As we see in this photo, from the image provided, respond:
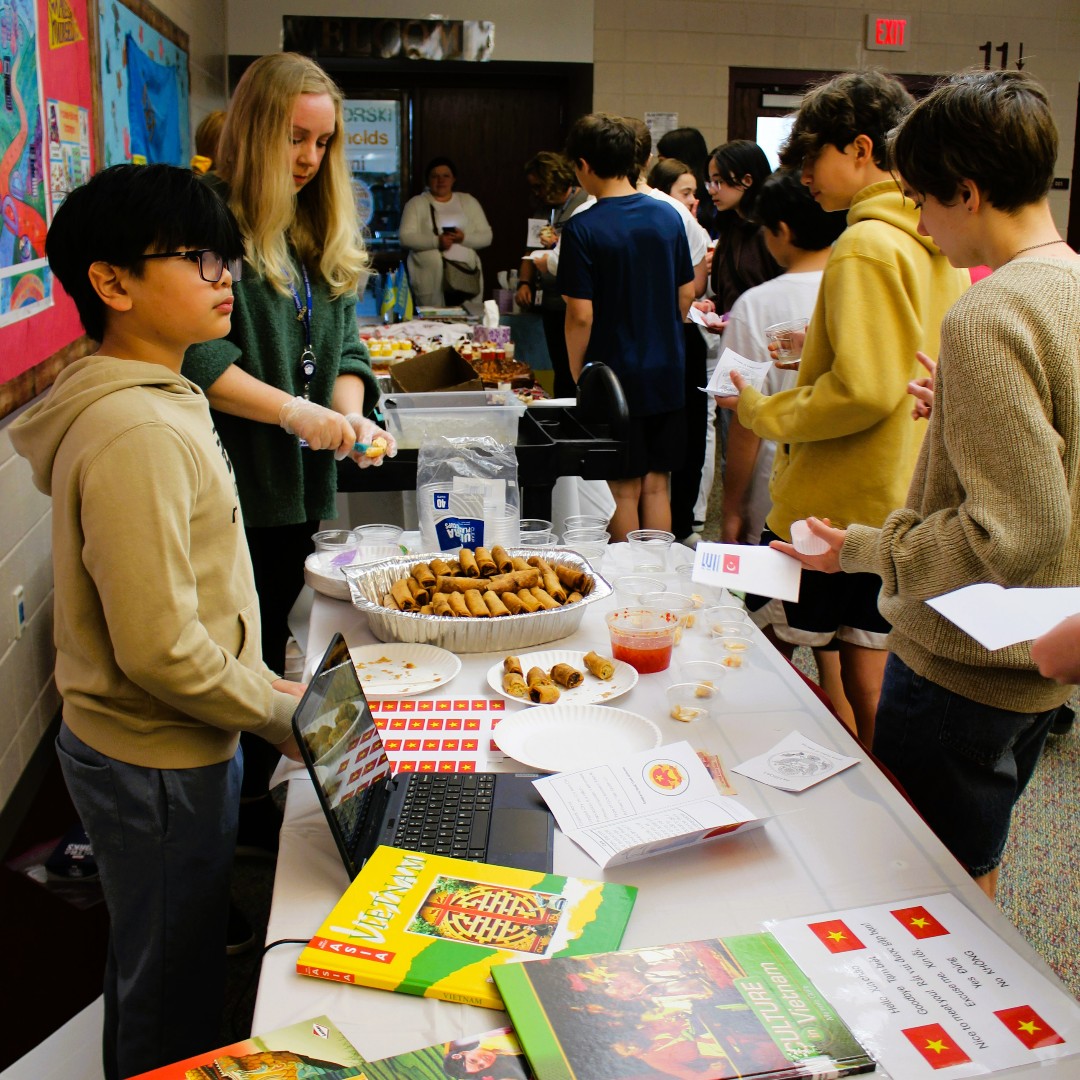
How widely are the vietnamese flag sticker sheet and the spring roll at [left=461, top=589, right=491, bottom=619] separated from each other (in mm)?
800

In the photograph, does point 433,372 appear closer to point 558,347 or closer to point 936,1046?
point 558,347

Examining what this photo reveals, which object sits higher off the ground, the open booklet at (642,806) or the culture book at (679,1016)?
the open booklet at (642,806)

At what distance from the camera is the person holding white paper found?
129 centimetres

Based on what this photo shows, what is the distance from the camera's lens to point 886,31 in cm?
766

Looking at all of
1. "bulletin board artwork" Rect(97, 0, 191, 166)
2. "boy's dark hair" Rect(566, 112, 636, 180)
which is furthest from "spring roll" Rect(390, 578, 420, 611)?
"boy's dark hair" Rect(566, 112, 636, 180)

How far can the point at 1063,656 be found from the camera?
1.13 metres

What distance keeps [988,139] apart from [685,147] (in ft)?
14.9

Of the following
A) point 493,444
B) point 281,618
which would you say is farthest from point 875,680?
point 281,618

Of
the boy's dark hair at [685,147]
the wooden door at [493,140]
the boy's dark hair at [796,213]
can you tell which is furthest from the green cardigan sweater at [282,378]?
the wooden door at [493,140]

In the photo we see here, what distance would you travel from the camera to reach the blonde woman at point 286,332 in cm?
204

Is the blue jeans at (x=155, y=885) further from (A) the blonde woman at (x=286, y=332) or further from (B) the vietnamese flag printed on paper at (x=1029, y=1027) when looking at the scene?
(B) the vietnamese flag printed on paper at (x=1029, y=1027)

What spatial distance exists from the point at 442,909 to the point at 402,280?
206 inches

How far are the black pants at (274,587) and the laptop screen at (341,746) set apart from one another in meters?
1.18

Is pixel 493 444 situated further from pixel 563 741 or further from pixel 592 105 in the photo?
pixel 592 105
